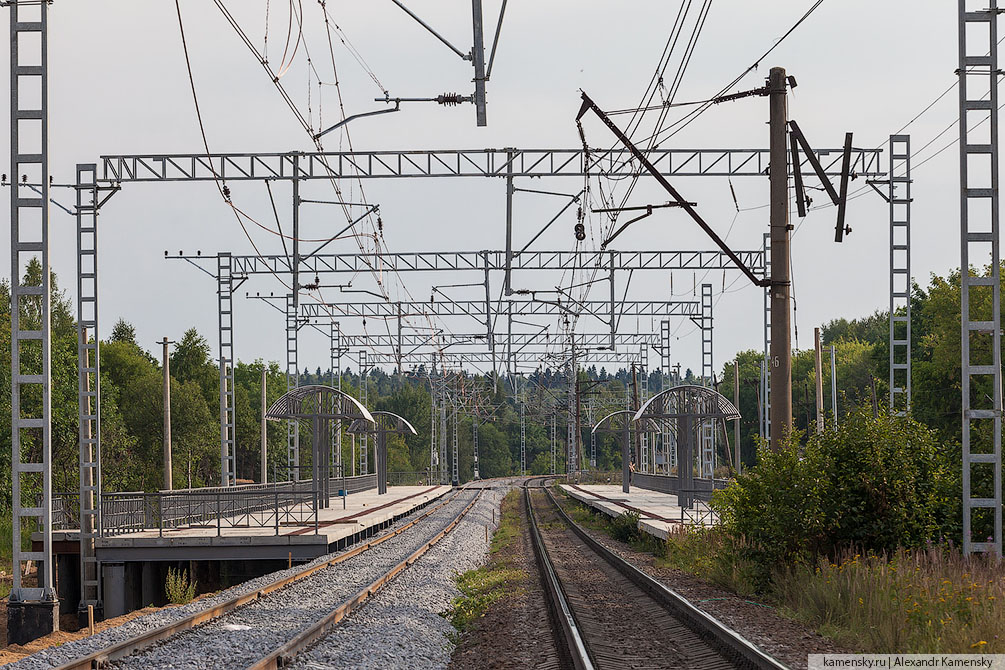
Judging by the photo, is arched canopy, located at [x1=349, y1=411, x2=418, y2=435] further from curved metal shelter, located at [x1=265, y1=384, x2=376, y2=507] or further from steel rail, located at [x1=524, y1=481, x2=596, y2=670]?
steel rail, located at [x1=524, y1=481, x2=596, y2=670]

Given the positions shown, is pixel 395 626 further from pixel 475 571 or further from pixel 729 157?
pixel 729 157

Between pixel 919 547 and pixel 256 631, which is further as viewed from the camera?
pixel 919 547

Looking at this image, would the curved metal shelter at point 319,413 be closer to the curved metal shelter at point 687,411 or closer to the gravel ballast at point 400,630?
the curved metal shelter at point 687,411

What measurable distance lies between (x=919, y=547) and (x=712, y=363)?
3349 centimetres

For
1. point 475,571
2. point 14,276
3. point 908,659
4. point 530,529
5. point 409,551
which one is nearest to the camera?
point 908,659

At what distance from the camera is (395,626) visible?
1462cm

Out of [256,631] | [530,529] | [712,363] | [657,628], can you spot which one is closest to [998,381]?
[657,628]

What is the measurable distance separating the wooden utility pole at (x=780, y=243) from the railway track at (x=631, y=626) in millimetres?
3648

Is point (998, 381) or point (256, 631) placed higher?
point (998, 381)

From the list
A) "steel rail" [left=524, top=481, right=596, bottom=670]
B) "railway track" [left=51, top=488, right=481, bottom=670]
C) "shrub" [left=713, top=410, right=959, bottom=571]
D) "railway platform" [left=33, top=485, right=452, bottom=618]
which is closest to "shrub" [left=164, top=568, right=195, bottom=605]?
"railway platform" [left=33, top=485, right=452, bottom=618]

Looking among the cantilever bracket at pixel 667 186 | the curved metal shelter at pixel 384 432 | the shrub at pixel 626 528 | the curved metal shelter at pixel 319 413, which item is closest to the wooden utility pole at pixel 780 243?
the cantilever bracket at pixel 667 186

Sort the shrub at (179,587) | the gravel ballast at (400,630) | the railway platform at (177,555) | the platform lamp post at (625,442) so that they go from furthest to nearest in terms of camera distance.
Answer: the platform lamp post at (625,442) → the railway platform at (177,555) → the shrub at (179,587) → the gravel ballast at (400,630)

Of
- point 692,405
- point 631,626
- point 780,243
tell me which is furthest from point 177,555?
point 692,405

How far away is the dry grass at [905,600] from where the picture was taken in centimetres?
Answer: 1053
